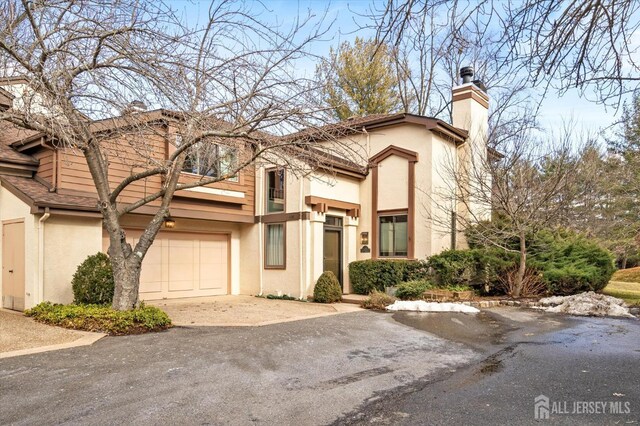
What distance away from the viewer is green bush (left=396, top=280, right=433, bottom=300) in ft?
42.1

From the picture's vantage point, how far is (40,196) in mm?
10289

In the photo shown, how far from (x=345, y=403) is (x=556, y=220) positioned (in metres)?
12.8

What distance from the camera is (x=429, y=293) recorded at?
12727mm

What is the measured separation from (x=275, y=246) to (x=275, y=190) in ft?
6.23

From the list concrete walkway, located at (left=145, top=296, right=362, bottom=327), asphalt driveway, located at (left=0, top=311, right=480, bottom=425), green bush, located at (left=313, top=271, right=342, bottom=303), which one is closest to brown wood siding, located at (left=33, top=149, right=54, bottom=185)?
concrete walkway, located at (left=145, top=296, right=362, bottom=327)

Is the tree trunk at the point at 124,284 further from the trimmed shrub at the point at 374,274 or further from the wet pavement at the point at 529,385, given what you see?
the trimmed shrub at the point at 374,274

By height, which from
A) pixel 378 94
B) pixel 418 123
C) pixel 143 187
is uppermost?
pixel 378 94

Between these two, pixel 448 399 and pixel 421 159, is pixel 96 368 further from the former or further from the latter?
pixel 421 159

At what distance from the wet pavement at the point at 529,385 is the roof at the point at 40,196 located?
338 inches

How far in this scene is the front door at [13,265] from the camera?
10.5m

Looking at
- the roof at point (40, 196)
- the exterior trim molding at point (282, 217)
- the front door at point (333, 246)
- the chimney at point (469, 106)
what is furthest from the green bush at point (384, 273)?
the roof at point (40, 196)

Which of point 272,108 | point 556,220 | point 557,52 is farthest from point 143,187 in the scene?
point 556,220

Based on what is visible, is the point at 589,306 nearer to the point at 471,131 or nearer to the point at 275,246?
the point at 471,131

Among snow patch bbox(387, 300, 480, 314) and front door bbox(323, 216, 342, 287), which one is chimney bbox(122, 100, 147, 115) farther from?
front door bbox(323, 216, 342, 287)
